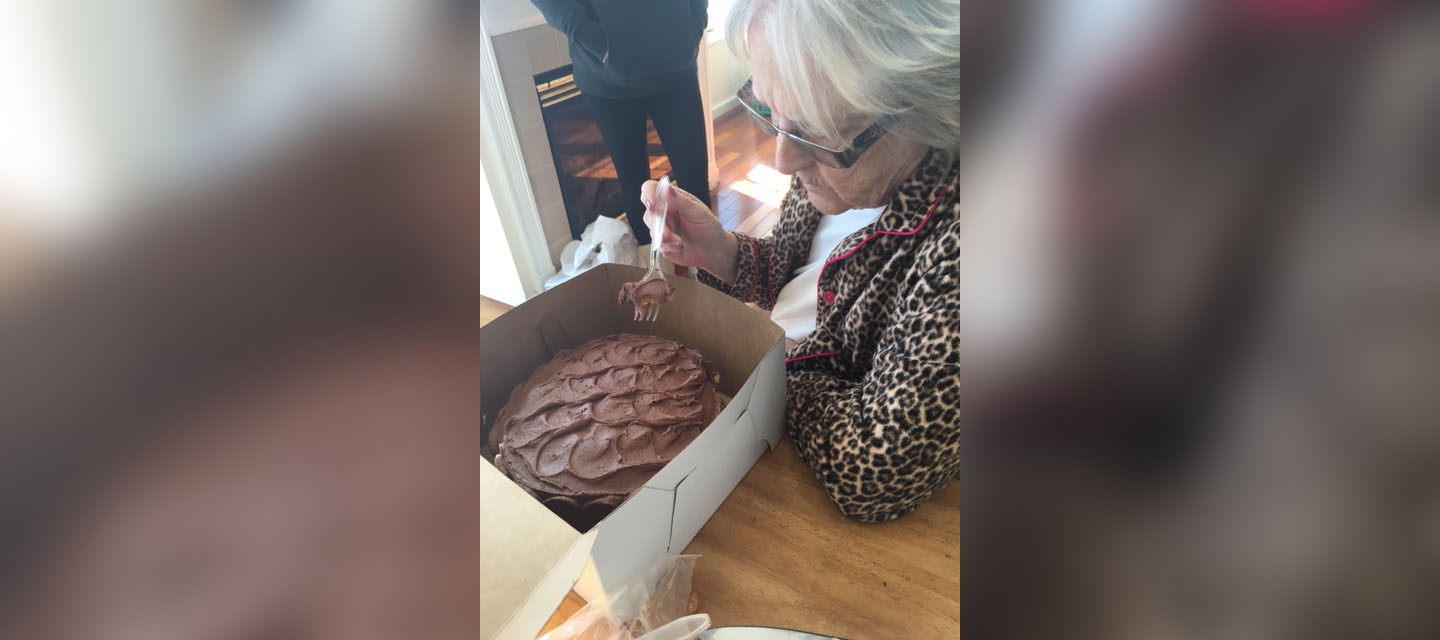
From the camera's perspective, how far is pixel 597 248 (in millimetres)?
1118

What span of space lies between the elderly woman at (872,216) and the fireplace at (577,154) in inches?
10.4

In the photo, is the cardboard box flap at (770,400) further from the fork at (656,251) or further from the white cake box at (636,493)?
the fork at (656,251)

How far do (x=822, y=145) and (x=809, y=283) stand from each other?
0.40 m

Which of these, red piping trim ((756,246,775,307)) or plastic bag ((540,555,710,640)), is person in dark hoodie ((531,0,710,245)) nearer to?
red piping trim ((756,246,775,307))

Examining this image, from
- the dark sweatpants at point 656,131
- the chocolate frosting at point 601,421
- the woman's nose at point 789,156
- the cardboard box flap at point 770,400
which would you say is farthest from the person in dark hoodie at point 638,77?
the cardboard box flap at point 770,400

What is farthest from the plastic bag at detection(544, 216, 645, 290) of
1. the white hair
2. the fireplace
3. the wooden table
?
the wooden table

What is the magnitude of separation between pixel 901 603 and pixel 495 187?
0.73 metres

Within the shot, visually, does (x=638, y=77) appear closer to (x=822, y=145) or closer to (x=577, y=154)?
(x=577, y=154)

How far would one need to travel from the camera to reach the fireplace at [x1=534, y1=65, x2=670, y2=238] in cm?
99

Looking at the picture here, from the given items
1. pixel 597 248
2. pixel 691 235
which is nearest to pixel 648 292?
pixel 597 248

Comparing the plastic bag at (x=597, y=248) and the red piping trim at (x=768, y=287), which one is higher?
the plastic bag at (x=597, y=248)

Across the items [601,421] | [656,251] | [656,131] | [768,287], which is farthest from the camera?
[768,287]

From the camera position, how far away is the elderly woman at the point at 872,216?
2.12ft
